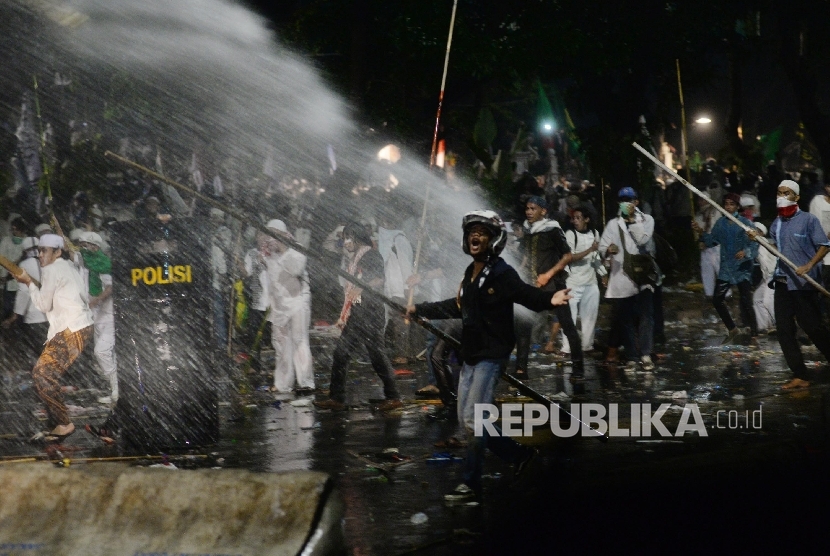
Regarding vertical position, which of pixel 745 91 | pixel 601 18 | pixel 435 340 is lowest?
pixel 435 340

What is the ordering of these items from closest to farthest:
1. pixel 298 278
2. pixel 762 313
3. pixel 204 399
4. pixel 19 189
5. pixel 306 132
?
1. pixel 204 399
2. pixel 298 278
3. pixel 762 313
4. pixel 19 189
5. pixel 306 132

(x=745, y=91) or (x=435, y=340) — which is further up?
(x=745, y=91)

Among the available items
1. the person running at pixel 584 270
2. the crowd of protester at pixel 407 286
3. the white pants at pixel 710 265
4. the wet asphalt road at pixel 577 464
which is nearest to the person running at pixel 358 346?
the crowd of protester at pixel 407 286

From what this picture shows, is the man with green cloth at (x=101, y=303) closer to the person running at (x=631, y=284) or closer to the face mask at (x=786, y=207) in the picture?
the person running at (x=631, y=284)

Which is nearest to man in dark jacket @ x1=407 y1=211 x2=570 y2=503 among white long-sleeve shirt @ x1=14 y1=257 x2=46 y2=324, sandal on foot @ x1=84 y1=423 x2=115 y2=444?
sandal on foot @ x1=84 y1=423 x2=115 y2=444

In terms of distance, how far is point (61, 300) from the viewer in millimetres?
9625

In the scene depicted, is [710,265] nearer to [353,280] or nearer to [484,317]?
[353,280]

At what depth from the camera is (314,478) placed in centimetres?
525

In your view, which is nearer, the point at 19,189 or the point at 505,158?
the point at 19,189

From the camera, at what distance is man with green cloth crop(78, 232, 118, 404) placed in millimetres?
11734

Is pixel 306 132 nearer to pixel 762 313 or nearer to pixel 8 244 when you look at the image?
pixel 8 244

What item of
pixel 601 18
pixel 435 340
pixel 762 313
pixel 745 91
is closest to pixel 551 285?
pixel 435 340

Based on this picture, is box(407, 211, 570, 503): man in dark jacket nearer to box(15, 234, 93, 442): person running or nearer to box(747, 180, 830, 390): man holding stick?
box(15, 234, 93, 442): person running

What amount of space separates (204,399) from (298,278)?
3.60 metres
